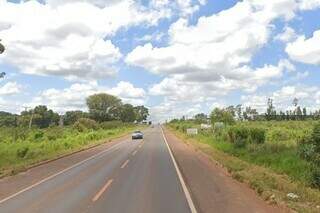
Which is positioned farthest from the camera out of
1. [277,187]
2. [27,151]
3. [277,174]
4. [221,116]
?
[221,116]

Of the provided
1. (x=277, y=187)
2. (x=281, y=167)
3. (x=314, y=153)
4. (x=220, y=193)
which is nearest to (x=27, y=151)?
(x=281, y=167)

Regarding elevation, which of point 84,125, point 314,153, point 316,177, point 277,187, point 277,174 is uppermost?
point 84,125

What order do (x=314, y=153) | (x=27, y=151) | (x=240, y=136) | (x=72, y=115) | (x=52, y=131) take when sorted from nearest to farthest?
(x=314, y=153)
(x=240, y=136)
(x=27, y=151)
(x=52, y=131)
(x=72, y=115)

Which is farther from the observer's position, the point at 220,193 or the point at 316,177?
the point at 316,177

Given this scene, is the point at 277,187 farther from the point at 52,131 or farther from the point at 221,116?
the point at 52,131

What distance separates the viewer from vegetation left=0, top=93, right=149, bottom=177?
39.3m

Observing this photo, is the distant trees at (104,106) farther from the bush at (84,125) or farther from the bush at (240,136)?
the bush at (240,136)

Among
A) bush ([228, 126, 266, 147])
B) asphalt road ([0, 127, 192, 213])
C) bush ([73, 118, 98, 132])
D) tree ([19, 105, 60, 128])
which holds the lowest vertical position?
asphalt road ([0, 127, 192, 213])

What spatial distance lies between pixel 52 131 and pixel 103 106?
354 feet

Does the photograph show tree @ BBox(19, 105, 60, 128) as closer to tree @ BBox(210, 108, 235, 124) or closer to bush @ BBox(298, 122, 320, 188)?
Answer: tree @ BBox(210, 108, 235, 124)

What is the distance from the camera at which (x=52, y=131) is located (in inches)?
3243

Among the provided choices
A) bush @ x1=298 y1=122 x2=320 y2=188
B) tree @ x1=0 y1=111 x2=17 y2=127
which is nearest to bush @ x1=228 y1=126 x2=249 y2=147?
bush @ x1=298 y1=122 x2=320 y2=188

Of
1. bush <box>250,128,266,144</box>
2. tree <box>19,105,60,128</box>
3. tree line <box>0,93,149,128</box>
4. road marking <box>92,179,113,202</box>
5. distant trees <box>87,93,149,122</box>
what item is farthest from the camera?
distant trees <box>87,93,149,122</box>

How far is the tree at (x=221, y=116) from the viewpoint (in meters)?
74.9
